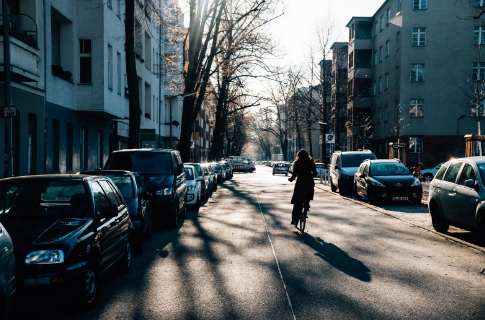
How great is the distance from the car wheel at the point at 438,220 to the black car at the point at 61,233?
731cm

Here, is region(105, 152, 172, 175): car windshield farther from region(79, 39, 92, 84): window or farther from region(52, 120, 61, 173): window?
region(79, 39, 92, 84): window

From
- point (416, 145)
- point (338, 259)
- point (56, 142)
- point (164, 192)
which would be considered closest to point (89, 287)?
point (338, 259)

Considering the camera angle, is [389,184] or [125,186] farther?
[389,184]

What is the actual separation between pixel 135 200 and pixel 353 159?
1875 cm

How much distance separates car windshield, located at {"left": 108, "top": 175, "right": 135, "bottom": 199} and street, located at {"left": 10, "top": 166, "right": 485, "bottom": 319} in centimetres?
108

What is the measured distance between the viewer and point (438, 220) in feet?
41.9

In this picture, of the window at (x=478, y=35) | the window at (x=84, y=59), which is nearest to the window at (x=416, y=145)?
the window at (x=478, y=35)

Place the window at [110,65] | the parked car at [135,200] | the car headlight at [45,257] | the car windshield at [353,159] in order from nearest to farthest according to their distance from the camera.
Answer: the car headlight at [45,257] → the parked car at [135,200] → the window at [110,65] → the car windshield at [353,159]

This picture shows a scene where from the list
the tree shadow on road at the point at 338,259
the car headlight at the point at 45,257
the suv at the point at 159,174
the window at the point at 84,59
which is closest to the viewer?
the car headlight at the point at 45,257

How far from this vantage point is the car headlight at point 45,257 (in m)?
5.80

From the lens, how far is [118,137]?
33.2 metres

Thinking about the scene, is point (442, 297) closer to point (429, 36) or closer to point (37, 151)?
point (37, 151)

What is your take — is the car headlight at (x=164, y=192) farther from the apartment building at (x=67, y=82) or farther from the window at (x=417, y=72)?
the window at (x=417, y=72)

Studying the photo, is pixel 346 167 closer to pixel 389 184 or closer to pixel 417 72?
pixel 389 184
